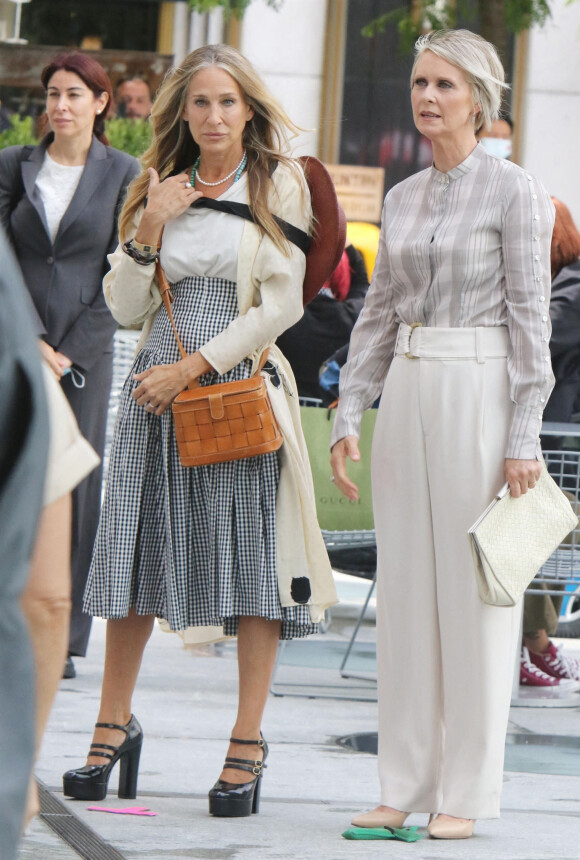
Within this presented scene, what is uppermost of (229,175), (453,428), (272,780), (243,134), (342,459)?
(243,134)

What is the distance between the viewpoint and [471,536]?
3.71m

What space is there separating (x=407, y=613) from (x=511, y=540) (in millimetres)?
358

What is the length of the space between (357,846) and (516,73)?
11.0 metres

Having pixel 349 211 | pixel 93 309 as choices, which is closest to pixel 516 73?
pixel 349 211

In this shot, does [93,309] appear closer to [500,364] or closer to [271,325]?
[271,325]

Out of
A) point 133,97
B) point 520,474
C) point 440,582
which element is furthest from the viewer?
point 133,97

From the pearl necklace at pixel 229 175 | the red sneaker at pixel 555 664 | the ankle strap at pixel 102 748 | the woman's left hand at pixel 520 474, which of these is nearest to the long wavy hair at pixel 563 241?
the red sneaker at pixel 555 664

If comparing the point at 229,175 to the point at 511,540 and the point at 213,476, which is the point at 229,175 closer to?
the point at 213,476

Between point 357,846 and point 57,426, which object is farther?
point 357,846

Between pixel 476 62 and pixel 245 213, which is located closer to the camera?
pixel 476 62

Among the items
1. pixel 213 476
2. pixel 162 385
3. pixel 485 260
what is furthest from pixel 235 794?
pixel 485 260

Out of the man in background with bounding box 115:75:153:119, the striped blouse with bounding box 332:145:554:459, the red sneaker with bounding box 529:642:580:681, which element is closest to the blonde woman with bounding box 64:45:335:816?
the striped blouse with bounding box 332:145:554:459

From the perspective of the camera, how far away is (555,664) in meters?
6.59

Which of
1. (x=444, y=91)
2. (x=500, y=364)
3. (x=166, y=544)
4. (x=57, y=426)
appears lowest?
(x=166, y=544)
